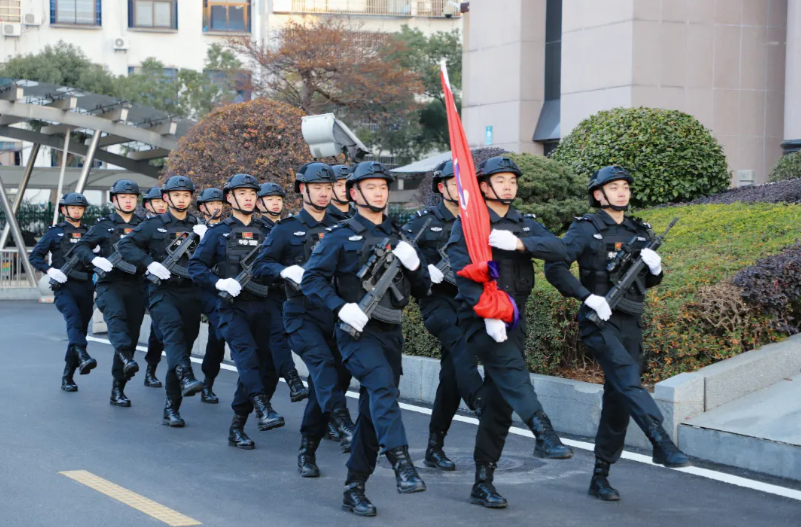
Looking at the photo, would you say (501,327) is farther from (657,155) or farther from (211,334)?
(657,155)

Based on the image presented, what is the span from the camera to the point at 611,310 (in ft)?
22.5

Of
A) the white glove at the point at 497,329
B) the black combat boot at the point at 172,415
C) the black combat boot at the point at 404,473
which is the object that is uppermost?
the white glove at the point at 497,329

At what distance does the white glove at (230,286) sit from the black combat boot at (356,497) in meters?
2.64

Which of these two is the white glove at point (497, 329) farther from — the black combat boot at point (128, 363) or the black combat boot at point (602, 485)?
the black combat boot at point (128, 363)

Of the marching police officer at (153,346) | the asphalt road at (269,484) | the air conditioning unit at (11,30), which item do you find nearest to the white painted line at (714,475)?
the asphalt road at (269,484)

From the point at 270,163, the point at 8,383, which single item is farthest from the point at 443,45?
the point at 8,383

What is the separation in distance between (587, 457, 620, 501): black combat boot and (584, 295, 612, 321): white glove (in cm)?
88

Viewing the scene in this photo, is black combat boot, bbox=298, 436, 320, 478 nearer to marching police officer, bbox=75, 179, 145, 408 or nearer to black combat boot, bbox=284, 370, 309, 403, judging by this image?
black combat boot, bbox=284, 370, 309, 403

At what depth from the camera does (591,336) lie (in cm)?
690

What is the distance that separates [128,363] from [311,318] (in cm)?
306

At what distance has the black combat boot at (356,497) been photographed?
646 centimetres

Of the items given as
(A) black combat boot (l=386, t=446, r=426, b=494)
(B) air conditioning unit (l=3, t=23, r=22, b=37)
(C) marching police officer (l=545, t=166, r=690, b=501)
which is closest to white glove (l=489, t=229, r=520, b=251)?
(C) marching police officer (l=545, t=166, r=690, b=501)

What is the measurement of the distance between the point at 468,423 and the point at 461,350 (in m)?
1.68

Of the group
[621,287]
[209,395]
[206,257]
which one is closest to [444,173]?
[621,287]
